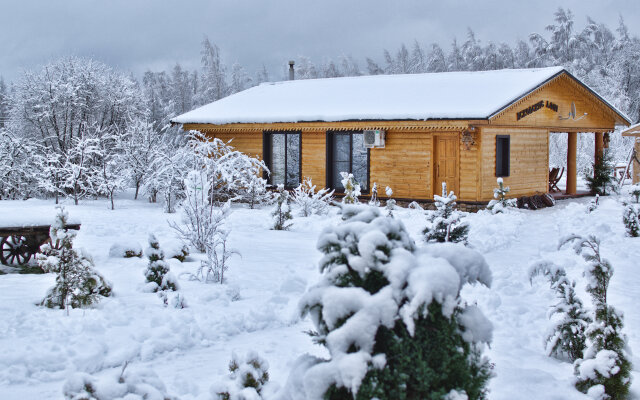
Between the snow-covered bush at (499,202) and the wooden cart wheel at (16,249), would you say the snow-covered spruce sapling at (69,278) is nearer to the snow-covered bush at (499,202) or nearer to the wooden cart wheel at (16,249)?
the wooden cart wheel at (16,249)

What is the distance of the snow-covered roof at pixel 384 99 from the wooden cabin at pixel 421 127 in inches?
1.6

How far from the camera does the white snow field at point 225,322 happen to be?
5.43 metres

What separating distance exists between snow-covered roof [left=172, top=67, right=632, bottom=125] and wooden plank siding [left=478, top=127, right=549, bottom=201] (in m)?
1.21

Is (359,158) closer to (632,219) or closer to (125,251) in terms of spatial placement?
(632,219)

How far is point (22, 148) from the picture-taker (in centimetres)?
2038

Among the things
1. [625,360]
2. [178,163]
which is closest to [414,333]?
[625,360]

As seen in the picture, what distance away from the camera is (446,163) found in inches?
699

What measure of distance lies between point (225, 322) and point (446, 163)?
39.5 feet

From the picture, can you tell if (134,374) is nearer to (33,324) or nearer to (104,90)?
(33,324)

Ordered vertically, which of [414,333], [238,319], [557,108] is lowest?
[238,319]

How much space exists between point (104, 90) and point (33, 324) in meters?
21.8

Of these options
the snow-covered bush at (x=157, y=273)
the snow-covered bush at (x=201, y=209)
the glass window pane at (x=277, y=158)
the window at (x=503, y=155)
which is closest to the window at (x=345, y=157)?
the glass window pane at (x=277, y=158)

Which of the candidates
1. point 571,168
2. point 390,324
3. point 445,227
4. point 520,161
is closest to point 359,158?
point 520,161

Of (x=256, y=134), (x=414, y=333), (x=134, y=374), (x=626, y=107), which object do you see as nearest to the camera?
(x=414, y=333)
